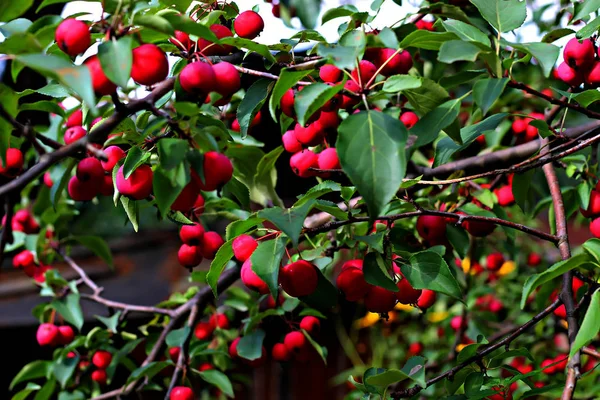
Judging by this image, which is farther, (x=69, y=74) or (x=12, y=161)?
(x=12, y=161)

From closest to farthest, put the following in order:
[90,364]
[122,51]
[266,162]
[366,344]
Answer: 1. [122,51]
2. [266,162]
3. [90,364]
4. [366,344]

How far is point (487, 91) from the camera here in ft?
2.70

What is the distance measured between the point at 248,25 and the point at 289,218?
0.42 m

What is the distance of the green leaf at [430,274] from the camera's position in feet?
3.12

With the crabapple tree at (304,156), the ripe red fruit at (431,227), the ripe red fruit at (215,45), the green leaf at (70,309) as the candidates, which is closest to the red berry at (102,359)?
the crabapple tree at (304,156)

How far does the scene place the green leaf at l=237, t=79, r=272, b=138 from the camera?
99 cm

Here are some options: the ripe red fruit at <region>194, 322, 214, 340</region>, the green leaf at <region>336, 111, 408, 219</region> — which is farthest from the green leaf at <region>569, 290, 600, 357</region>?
the ripe red fruit at <region>194, 322, 214, 340</region>

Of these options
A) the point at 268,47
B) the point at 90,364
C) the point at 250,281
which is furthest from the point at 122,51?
the point at 90,364

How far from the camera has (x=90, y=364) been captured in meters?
1.89

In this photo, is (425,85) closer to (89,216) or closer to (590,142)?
(590,142)

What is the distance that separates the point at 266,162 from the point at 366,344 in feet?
10.4

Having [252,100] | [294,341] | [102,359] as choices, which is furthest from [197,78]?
[102,359]

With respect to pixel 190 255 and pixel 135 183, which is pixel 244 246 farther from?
pixel 190 255

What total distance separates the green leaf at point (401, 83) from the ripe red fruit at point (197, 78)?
24 centimetres
